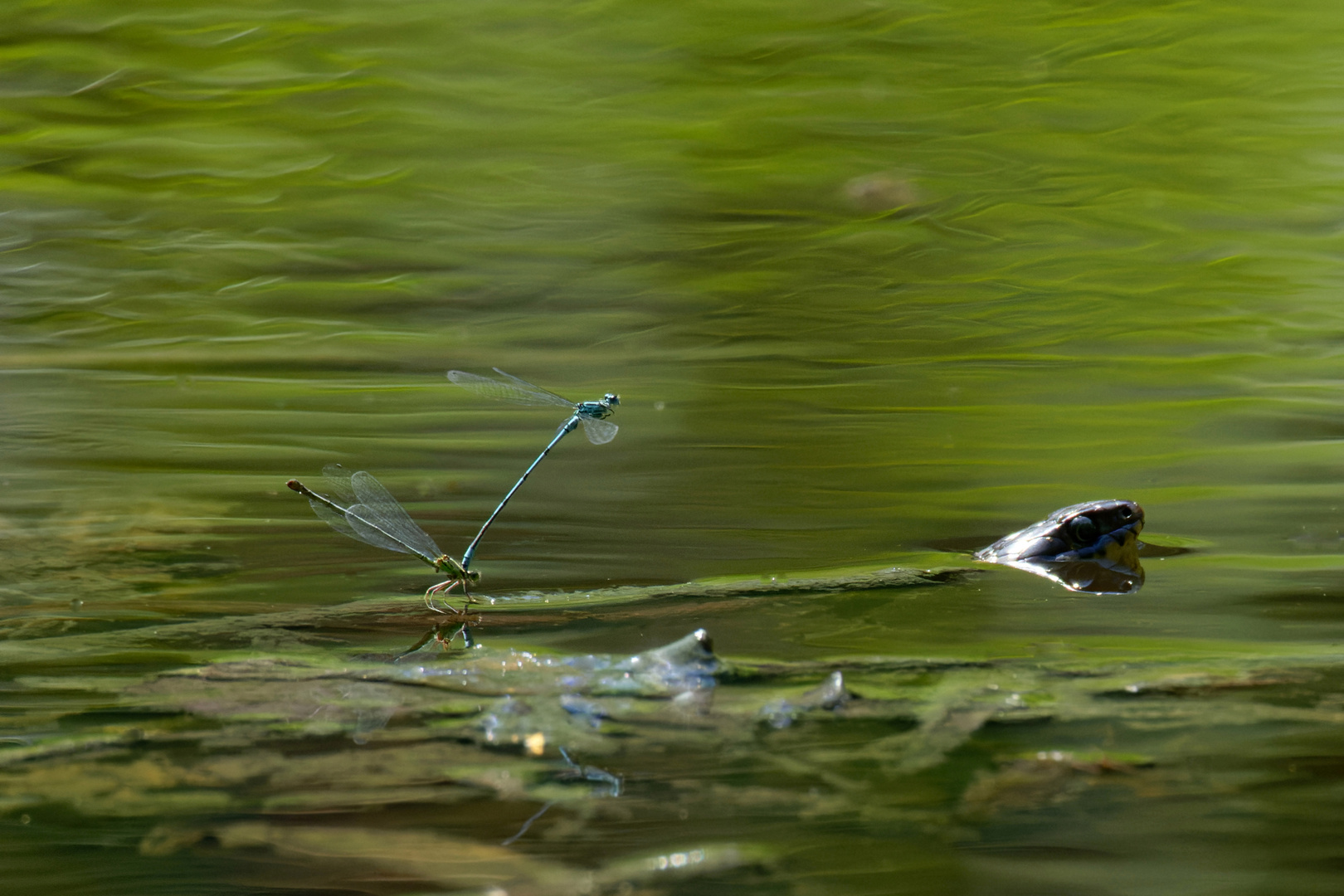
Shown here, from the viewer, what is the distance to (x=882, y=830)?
1117mm

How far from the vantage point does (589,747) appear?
126 centimetres

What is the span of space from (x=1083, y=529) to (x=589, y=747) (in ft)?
3.70

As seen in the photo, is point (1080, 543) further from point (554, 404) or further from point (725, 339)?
point (725, 339)

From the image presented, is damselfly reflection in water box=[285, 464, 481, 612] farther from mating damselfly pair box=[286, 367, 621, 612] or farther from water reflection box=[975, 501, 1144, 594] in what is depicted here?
water reflection box=[975, 501, 1144, 594]

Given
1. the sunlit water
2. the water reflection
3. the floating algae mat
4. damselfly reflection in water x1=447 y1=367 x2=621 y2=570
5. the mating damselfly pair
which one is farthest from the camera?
damselfly reflection in water x1=447 y1=367 x2=621 y2=570

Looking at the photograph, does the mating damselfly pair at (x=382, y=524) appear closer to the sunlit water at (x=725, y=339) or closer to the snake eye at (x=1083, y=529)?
the sunlit water at (x=725, y=339)

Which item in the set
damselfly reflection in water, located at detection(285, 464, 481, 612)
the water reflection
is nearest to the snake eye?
the water reflection

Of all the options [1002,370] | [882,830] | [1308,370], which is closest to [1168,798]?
[882,830]

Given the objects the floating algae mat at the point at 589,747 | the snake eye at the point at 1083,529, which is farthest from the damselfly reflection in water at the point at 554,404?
the snake eye at the point at 1083,529

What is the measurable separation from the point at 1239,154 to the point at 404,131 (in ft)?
15.5

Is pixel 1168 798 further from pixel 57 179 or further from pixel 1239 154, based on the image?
pixel 57 179

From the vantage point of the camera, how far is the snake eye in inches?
79.9

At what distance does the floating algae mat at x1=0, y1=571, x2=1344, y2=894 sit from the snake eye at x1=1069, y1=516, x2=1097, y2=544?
504mm

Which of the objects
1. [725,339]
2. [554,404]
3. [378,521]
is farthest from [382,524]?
[725,339]
